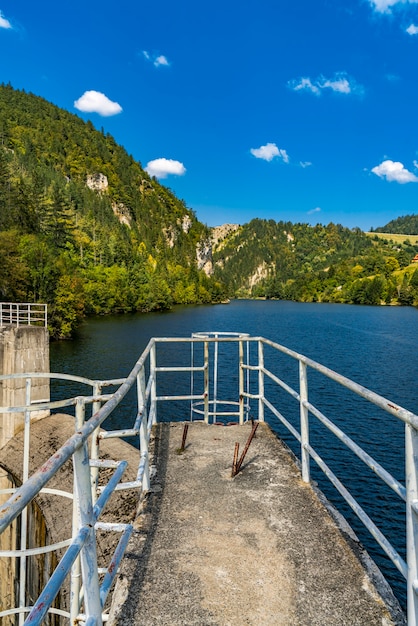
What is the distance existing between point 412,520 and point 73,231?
110023mm

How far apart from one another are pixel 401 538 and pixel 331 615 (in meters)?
11.8

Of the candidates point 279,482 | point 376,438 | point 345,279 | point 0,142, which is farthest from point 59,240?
A: point 345,279

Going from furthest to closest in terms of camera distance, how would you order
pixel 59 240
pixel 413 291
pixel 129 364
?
pixel 413 291, pixel 59 240, pixel 129 364

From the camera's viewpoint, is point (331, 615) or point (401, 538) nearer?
point (331, 615)

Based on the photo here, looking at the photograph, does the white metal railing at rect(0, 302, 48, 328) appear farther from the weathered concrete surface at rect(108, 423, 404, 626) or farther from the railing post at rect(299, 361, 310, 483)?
the railing post at rect(299, 361, 310, 483)

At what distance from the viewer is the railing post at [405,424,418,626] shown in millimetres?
2270

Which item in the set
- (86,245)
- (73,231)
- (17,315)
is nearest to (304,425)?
(17,315)

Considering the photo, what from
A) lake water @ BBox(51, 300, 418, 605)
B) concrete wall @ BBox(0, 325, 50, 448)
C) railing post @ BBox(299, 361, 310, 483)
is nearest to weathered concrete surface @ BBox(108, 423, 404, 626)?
railing post @ BBox(299, 361, 310, 483)

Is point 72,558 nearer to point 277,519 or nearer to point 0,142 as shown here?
point 277,519

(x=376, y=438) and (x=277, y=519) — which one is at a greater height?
(x=277, y=519)

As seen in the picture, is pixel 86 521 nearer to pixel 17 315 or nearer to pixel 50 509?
pixel 50 509

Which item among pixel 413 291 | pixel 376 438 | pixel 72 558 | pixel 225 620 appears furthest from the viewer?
pixel 413 291

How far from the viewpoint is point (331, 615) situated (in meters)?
Answer: 2.78

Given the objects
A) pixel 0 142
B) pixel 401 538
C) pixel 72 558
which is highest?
pixel 0 142
